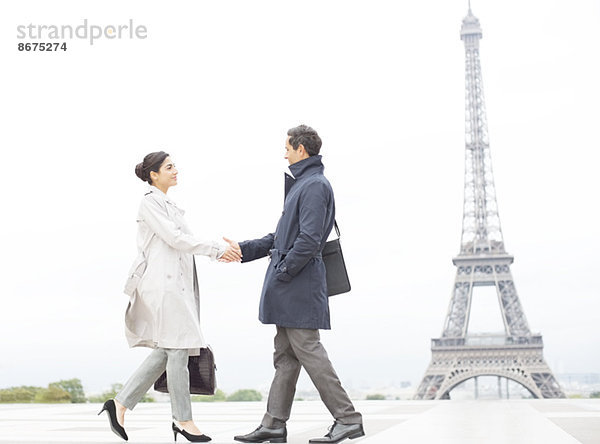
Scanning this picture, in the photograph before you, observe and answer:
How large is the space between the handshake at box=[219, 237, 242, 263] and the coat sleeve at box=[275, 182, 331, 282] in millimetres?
434

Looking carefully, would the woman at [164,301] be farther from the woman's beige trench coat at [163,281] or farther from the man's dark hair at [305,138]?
the man's dark hair at [305,138]

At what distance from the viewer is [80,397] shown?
516 inches

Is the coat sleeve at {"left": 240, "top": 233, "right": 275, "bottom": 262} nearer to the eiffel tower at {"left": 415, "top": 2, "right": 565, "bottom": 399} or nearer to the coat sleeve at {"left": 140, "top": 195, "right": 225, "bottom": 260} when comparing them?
the coat sleeve at {"left": 140, "top": 195, "right": 225, "bottom": 260}

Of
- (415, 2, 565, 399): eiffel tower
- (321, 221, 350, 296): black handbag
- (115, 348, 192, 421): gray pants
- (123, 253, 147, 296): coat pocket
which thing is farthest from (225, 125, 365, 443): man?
(415, 2, 565, 399): eiffel tower

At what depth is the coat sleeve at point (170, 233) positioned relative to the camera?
4.72m

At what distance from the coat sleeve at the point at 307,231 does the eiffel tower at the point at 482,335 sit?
3406 centimetres

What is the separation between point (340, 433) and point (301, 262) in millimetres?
944

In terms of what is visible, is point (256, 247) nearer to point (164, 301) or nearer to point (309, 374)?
point (164, 301)

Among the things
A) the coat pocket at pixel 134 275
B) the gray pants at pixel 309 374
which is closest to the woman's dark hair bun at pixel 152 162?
the coat pocket at pixel 134 275

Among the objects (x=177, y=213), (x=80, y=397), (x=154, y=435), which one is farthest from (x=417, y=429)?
(x=80, y=397)

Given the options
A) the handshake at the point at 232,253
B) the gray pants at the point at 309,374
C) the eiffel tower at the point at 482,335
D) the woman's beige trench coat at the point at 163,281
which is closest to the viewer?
the gray pants at the point at 309,374

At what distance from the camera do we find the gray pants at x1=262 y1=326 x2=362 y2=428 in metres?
4.57

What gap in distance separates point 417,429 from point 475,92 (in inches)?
1804

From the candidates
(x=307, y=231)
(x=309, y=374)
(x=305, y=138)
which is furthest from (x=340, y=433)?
(x=305, y=138)
